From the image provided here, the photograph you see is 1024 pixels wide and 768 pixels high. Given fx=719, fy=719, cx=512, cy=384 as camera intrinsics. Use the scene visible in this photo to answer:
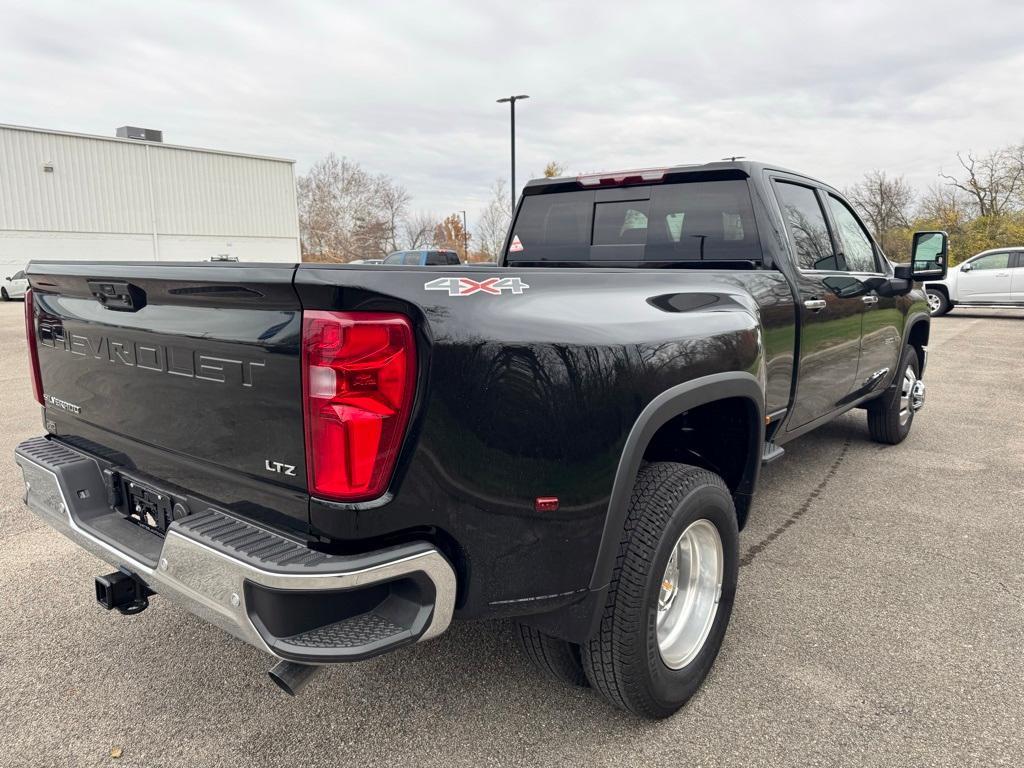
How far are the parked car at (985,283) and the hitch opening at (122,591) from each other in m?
19.4

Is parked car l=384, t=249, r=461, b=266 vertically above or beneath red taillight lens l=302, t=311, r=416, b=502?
above

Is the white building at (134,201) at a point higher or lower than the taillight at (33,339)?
higher

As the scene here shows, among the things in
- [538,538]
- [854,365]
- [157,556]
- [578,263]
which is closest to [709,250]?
[578,263]

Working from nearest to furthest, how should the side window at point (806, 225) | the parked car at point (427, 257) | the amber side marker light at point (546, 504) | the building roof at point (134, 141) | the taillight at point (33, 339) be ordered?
the amber side marker light at point (546, 504) → the taillight at point (33, 339) → the side window at point (806, 225) → the parked car at point (427, 257) → the building roof at point (134, 141)

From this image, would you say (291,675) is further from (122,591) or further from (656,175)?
(656,175)

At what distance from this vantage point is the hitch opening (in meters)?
2.12

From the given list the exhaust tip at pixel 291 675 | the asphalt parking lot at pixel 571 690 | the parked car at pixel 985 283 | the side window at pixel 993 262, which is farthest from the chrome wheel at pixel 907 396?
the side window at pixel 993 262

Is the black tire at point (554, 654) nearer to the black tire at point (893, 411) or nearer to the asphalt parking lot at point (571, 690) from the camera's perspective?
the asphalt parking lot at point (571, 690)

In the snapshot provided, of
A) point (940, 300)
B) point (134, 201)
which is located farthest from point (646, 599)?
point (134, 201)

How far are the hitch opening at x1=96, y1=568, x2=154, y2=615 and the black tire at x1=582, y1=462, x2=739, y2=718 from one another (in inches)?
53.8

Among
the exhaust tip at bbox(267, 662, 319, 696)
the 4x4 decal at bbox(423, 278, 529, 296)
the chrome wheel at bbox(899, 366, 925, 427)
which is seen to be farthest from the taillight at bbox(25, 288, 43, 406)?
the chrome wheel at bbox(899, 366, 925, 427)

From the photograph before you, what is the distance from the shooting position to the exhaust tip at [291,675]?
1.79m

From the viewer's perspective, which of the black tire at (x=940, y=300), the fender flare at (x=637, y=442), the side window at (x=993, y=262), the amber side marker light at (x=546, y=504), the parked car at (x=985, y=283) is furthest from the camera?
the black tire at (x=940, y=300)

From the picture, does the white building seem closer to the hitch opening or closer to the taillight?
the taillight
